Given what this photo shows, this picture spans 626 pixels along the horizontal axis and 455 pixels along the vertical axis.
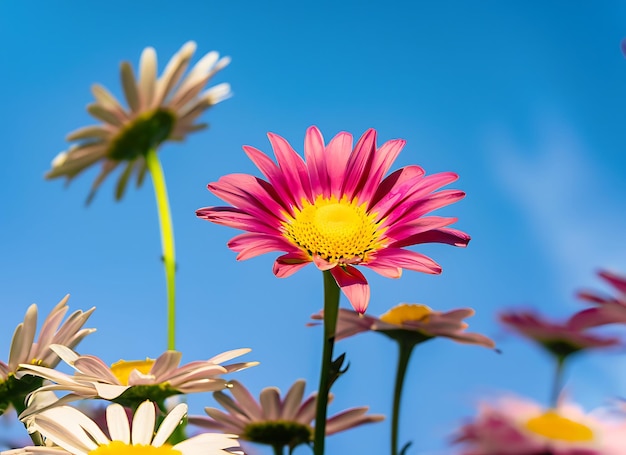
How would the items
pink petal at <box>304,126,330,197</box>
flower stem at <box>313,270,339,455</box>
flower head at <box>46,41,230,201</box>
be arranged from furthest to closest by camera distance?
flower head at <box>46,41,230,201</box>
pink petal at <box>304,126,330,197</box>
flower stem at <box>313,270,339,455</box>

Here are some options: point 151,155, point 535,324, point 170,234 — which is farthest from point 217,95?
point 535,324

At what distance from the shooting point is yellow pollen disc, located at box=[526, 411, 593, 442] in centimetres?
34

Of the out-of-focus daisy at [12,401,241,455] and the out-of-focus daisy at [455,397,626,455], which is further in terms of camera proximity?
the out-of-focus daisy at [12,401,241,455]

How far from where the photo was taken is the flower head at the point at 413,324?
50cm

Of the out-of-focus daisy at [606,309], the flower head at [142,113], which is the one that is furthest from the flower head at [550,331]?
the flower head at [142,113]

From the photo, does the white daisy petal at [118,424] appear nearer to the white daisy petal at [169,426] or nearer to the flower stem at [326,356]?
the white daisy petal at [169,426]

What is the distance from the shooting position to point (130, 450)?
416 millimetres

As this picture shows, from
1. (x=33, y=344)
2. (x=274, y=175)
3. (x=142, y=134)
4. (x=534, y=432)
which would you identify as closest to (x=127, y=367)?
(x=33, y=344)

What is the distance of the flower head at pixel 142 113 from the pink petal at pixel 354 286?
21.6 inches

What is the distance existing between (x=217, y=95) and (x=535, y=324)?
0.74 meters

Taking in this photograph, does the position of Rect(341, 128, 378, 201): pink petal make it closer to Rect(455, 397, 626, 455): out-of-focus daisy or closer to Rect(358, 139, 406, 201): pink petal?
Rect(358, 139, 406, 201): pink petal

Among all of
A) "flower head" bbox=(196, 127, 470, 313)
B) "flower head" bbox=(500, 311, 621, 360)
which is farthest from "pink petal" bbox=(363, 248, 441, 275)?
"flower head" bbox=(500, 311, 621, 360)

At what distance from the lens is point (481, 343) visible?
52 centimetres

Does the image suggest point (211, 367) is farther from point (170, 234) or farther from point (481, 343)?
point (170, 234)
